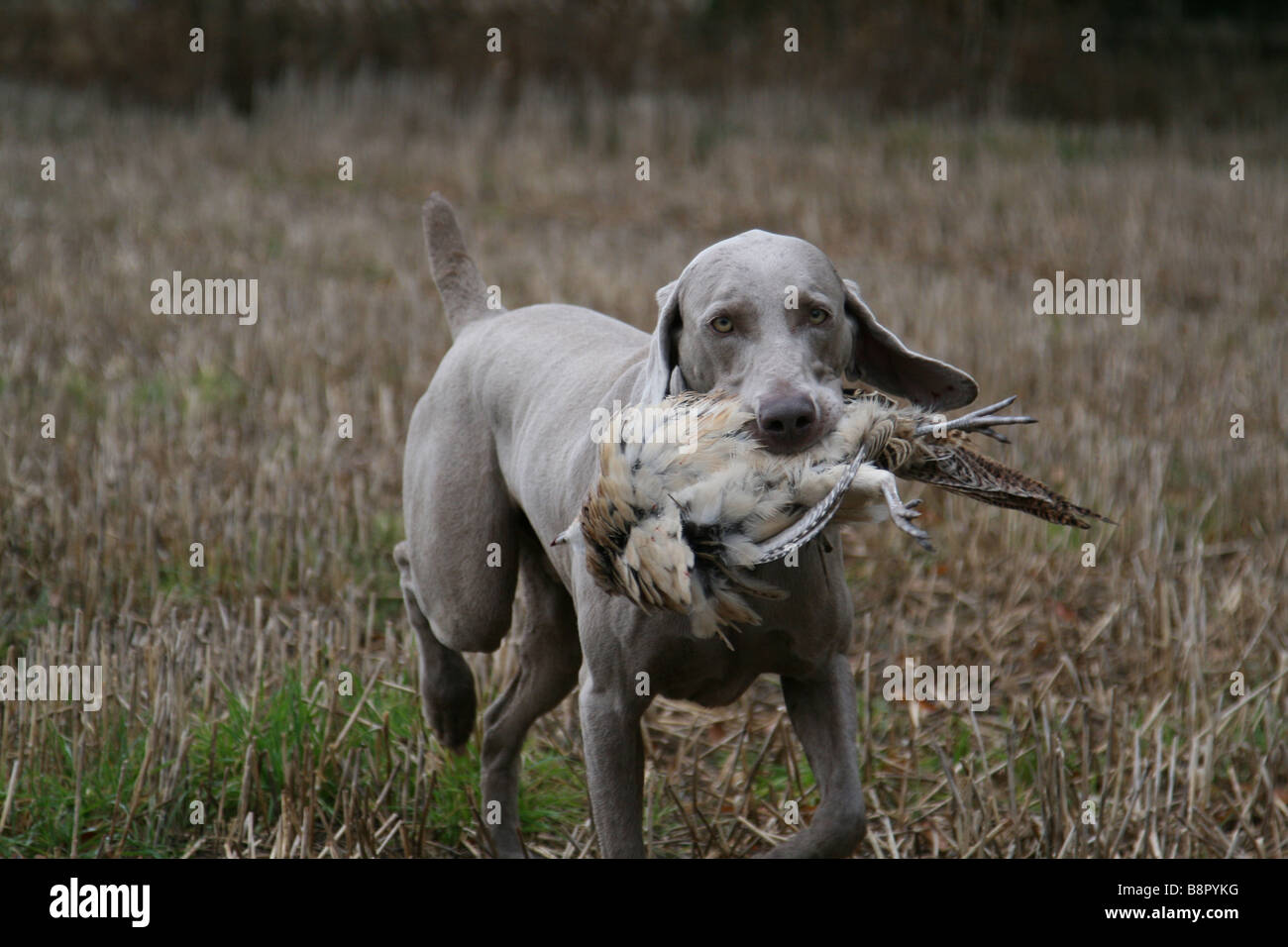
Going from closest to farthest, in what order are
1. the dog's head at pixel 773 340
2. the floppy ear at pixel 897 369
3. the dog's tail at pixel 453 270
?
the dog's head at pixel 773 340 < the floppy ear at pixel 897 369 < the dog's tail at pixel 453 270

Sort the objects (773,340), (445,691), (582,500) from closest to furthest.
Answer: (773,340), (582,500), (445,691)

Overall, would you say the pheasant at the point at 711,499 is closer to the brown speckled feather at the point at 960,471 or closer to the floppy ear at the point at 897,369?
the brown speckled feather at the point at 960,471

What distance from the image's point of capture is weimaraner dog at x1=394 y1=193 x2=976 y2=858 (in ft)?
Result: 9.02

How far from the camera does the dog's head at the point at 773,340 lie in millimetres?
2527

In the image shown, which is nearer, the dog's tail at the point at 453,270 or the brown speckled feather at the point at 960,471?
the brown speckled feather at the point at 960,471

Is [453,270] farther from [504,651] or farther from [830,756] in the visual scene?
[830,756]

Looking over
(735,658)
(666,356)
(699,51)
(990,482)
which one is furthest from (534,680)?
(699,51)

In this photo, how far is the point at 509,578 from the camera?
142 inches

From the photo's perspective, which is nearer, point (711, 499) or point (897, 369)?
point (711, 499)

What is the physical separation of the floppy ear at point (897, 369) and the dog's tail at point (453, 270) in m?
1.45

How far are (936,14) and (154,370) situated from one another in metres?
11.2

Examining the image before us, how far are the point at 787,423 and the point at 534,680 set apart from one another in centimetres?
147

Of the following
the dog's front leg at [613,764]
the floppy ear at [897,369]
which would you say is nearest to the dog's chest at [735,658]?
the dog's front leg at [613,764]

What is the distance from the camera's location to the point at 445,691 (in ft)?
12.7
